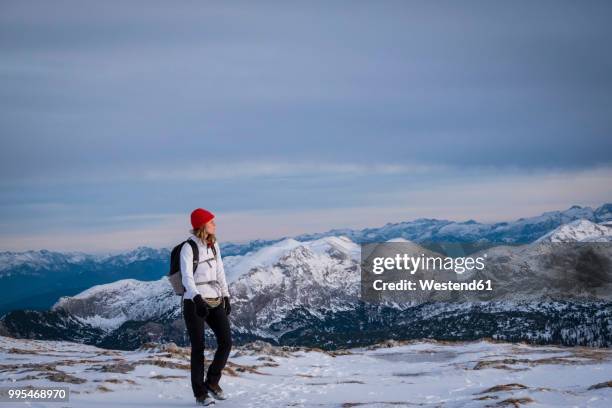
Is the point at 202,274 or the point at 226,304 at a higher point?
the point at 202,274

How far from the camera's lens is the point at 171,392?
81.8ft

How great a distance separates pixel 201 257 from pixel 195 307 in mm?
1700

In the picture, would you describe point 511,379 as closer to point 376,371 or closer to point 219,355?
point 376,371

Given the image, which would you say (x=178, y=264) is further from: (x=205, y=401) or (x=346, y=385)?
(x=346, y=385)

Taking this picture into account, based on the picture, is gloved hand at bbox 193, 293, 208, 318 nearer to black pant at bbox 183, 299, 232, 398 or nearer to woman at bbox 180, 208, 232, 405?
woman at bbox 180, 208, 232, 405

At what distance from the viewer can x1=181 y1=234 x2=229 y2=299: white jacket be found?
19594 mm

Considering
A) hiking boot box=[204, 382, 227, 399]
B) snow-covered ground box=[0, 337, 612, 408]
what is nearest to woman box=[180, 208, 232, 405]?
hiking boot box=[204, 382, 227, 399]

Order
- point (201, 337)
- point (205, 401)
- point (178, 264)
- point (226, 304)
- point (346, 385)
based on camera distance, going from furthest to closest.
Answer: point (346, 385)
point (226, 304)
point (205, 401)
point (201, 337)
point (178, 264)

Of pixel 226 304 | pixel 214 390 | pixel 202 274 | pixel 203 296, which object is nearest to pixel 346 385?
pixel 214 390

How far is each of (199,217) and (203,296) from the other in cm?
269

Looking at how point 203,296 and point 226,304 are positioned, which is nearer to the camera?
point 203,296

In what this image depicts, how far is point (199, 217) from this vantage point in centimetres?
2038

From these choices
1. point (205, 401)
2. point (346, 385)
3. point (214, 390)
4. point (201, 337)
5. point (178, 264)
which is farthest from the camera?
point (346, 385)

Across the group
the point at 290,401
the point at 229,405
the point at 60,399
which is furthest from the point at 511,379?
the point at 60,399
